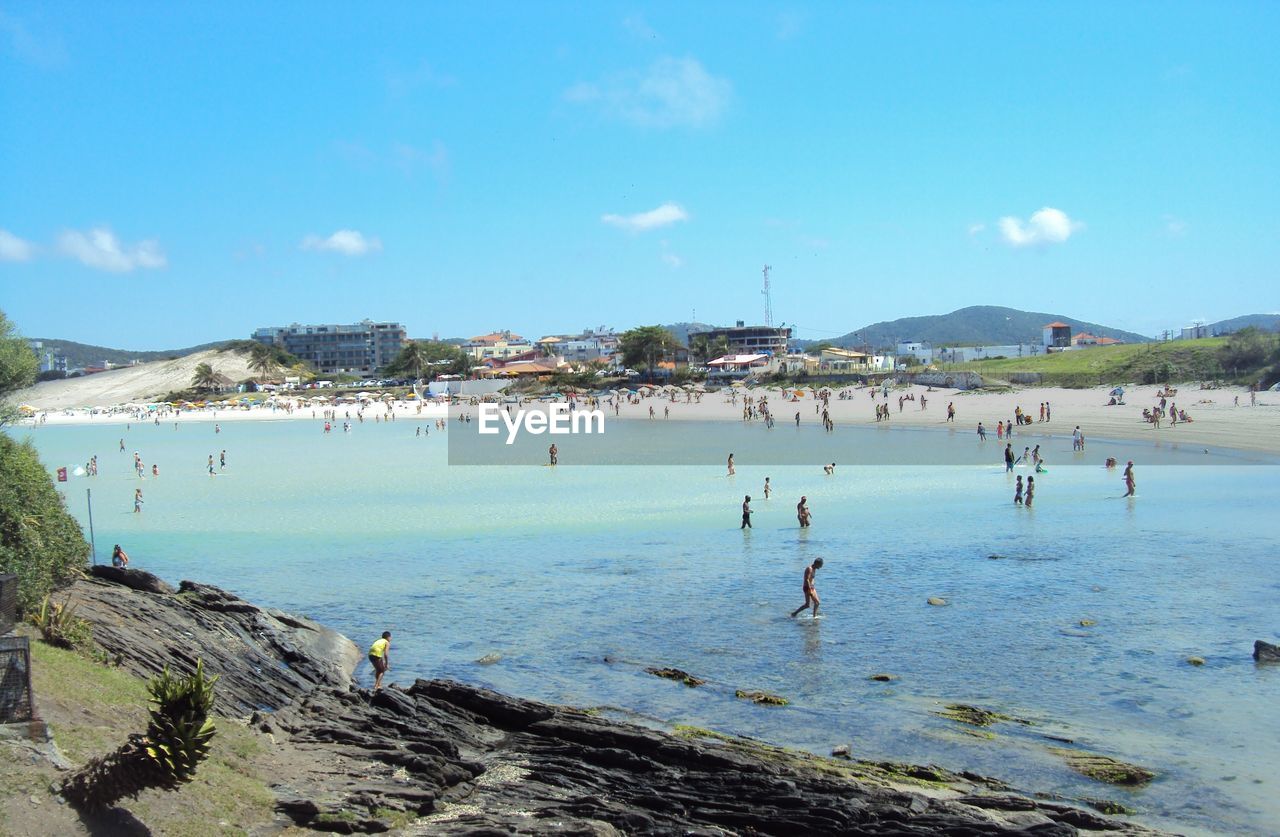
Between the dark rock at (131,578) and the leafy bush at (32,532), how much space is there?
0.97 meters

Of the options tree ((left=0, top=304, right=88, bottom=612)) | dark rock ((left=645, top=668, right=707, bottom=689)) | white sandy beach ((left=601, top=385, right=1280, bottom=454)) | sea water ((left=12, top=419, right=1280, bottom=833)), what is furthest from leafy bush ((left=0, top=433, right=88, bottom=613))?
white sandy beach ((left=601, top=385, right=1280, bottom=454))

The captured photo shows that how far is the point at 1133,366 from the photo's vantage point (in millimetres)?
71188

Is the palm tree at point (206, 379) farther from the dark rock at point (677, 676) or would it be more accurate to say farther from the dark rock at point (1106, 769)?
the dark rock at point (1106, 769)

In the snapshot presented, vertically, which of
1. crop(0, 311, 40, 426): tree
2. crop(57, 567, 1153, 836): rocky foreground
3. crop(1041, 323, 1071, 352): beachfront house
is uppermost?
crop(1041, 323, 1071, 352): beachfront house

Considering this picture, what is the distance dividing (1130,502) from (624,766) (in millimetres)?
22296

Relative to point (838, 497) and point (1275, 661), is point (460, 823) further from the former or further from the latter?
point (838, 497)

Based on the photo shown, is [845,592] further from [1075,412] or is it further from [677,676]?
[1075,412]

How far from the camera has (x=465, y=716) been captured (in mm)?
10438

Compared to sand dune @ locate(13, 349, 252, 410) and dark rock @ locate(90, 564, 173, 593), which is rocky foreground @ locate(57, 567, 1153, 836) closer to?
dark rock @ locate(90, 564, 173, 593)

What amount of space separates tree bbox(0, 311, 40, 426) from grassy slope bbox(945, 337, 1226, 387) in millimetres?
66345

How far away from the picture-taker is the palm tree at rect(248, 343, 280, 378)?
144m

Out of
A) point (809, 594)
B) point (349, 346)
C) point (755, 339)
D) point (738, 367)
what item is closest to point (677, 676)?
point (809, 594)

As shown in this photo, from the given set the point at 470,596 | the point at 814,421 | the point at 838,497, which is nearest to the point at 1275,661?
the point at 470,596

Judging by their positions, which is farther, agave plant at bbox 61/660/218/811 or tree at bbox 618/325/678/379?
tree at bbox 618/325/678/379
